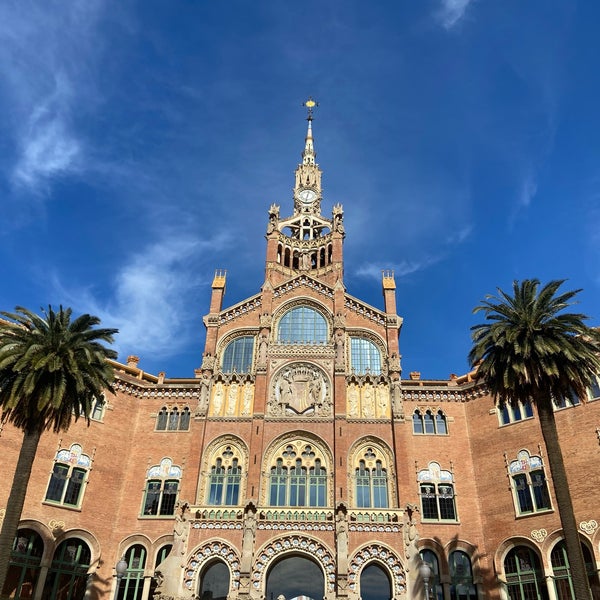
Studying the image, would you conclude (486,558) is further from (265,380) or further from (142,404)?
(142,404)

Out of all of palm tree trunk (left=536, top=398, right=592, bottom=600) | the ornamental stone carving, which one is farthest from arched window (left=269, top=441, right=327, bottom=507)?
palm tree trunk (left=536, top=398, right=592, bottom=600)

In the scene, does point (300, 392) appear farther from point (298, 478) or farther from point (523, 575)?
point (523, 575)

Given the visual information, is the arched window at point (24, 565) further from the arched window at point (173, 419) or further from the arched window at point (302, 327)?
the arched window at point (302, 327)

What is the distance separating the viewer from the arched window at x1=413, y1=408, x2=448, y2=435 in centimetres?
4209

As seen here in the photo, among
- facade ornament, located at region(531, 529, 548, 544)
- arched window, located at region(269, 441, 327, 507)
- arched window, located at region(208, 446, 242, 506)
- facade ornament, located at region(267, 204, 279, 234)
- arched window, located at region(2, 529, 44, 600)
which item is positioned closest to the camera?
arched window, located at region(2, 529, 44, 600)

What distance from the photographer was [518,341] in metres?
29.6

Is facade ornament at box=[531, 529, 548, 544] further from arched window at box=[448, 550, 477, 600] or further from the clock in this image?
the clock

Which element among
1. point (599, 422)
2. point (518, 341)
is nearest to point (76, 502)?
point (518, 341)

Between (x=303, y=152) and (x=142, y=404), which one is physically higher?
(x=303, y=152)

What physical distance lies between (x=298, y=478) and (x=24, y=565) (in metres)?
17.4

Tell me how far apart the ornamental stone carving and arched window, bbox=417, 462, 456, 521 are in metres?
8.09

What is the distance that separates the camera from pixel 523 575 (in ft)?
116

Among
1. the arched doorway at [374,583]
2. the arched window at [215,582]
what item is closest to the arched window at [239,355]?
the arched window at [215,582]

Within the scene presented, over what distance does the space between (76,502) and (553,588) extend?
29.9 m
